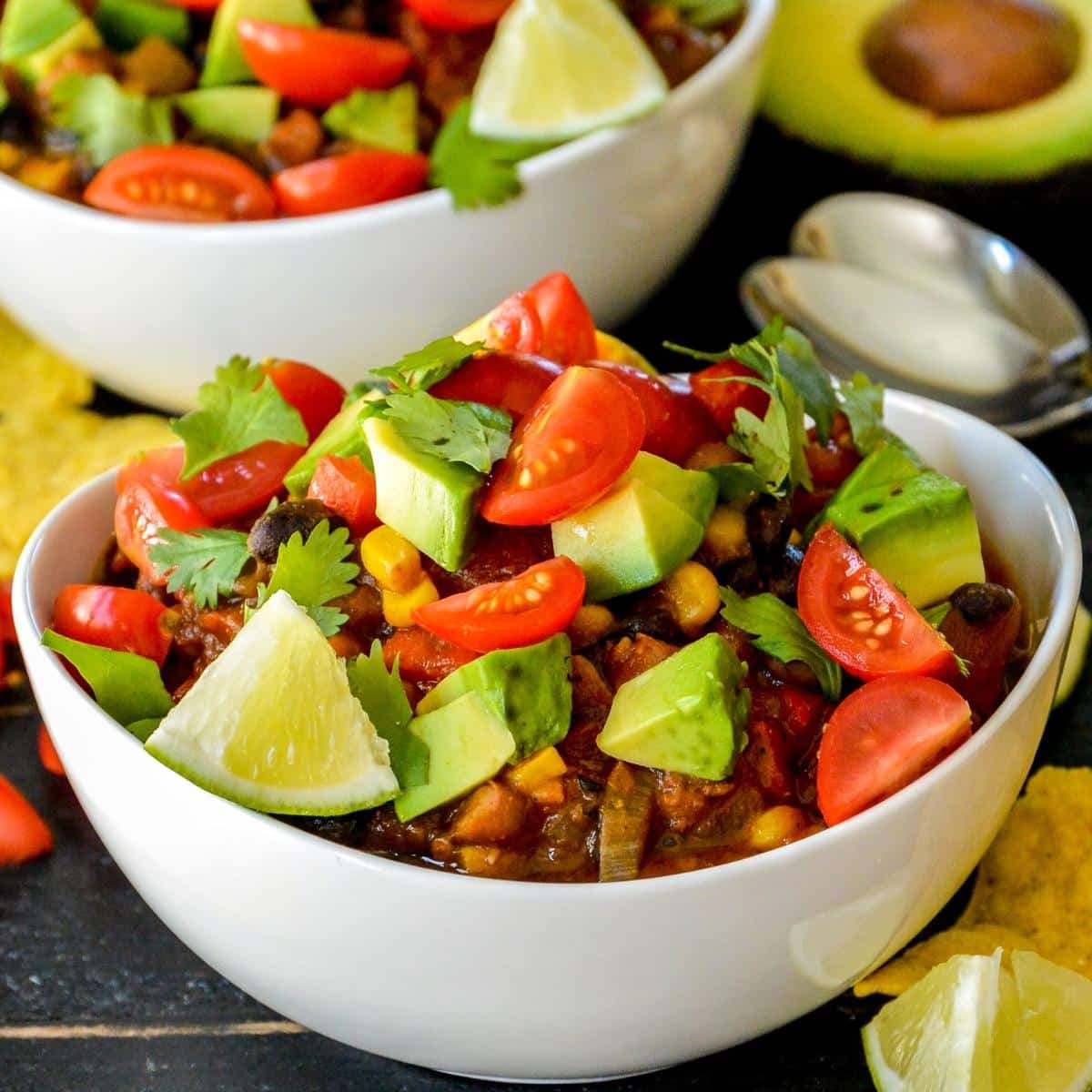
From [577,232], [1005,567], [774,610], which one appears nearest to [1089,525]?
[1005,567]

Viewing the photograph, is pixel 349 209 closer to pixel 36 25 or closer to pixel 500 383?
pixel 36 25

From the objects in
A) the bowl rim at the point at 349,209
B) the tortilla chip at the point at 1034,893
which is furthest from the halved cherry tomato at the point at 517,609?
the bowl rim at the point at 349,209

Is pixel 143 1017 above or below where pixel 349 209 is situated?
below

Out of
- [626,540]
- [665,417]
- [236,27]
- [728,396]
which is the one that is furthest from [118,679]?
[236,27]

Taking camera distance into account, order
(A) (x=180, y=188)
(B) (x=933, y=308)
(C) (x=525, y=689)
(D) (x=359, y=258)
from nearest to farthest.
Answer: (C) (x=525, y=689) < (D) (x=359, y=258) < (A) (x=180, y=188) < (B) (x=933, y=308)

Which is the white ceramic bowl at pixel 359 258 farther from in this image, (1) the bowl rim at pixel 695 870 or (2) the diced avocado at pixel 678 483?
(2) the diced avocado at pixel 678 483

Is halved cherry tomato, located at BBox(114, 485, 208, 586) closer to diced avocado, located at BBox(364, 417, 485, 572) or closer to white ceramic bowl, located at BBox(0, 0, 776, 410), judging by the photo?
diced avocado, located at BBox(364, 417, 485, 572)

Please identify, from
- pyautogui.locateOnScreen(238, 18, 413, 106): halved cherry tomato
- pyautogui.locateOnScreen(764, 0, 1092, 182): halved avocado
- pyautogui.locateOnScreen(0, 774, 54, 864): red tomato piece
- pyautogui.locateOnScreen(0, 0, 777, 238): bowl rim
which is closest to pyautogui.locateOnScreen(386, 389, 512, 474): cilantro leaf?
pyautogui.locateOnScreen(0, 774, 54, 864): red tomato piece
